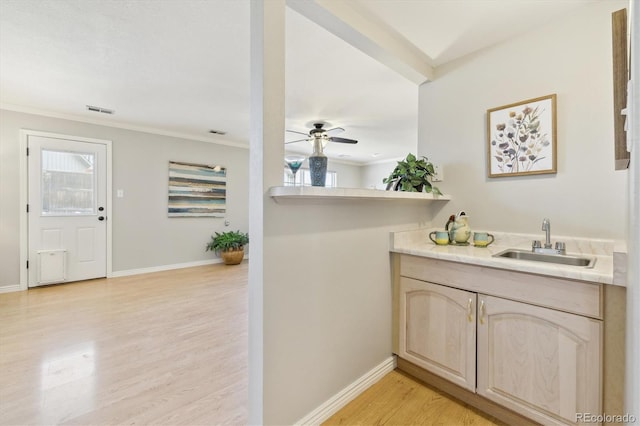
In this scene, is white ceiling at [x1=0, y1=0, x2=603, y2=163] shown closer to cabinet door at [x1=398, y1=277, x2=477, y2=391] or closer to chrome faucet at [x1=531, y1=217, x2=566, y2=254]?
chrome faucet at [x1=531, y1=217, x2=566, y2=254]

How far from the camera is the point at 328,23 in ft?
5.45

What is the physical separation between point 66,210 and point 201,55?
333 centimetres

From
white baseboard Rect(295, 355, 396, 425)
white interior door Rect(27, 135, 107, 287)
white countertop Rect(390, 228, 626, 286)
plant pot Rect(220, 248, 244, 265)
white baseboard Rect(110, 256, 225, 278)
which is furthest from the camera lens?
plant pot Rect(220, 248, 244, 265)

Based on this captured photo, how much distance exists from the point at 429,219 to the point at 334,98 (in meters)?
1.87

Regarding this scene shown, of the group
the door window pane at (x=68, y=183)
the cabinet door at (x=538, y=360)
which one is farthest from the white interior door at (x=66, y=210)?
the cabinet door at (x=538, y=360)

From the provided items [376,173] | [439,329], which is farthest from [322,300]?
[376,173]

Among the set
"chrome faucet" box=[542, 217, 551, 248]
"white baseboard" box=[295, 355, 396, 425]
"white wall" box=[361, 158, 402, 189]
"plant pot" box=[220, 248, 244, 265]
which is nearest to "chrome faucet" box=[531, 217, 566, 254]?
"chrome faucet" box=[542, 217, 551, 248]

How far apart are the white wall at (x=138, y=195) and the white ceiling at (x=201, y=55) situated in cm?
27

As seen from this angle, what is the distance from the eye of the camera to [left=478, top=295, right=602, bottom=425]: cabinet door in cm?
120

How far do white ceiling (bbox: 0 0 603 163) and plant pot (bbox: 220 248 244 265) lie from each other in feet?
7.79

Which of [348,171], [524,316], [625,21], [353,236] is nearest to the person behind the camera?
[625,21]

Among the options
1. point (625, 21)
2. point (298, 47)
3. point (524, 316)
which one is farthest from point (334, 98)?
point (524, 316)

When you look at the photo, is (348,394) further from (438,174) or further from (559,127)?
(559,127)

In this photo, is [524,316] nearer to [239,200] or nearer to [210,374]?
[210,374]
